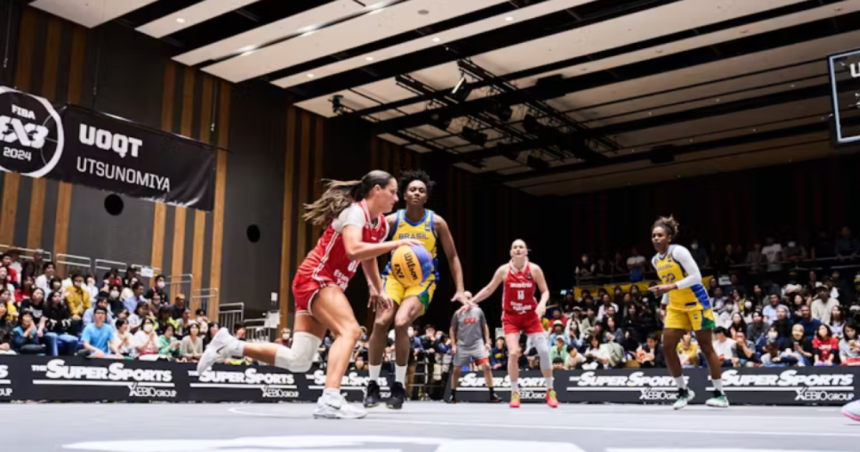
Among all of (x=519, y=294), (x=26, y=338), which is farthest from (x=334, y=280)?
(x=26, y=338)

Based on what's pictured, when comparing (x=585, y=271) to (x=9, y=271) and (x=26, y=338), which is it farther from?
(x=26, y=338)

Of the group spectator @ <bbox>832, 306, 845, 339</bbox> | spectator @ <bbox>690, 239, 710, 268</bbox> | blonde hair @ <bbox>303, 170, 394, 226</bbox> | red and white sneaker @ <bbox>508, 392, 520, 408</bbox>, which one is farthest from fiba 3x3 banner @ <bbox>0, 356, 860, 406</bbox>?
spectator @ <bbox>690, 239, 710, 268</bbox>

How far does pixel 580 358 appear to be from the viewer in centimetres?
1298

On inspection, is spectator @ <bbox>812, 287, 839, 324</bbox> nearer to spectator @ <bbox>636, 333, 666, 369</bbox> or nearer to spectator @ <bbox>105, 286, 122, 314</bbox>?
spectator @ <bbox>636, 333, 666, 369</bbox>

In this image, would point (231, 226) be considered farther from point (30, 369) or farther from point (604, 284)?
point (604, 284)

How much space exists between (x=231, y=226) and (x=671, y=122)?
36.5ft

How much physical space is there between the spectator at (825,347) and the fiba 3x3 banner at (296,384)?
1.68m

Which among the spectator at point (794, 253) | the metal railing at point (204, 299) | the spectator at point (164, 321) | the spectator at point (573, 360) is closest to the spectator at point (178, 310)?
the spectator at point (164, 321)

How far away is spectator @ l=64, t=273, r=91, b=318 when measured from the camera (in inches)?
453

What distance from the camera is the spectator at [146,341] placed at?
11.2 m

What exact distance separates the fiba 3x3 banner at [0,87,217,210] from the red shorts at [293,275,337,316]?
30.0 feet

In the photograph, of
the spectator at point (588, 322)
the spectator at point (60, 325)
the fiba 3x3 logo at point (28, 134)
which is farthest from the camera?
the spectator at point (588, 322)

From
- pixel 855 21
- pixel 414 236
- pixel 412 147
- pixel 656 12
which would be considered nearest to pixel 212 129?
pixel 412 147

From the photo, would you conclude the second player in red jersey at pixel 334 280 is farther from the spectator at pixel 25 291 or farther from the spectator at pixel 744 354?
the spectator at pixel 744 354
